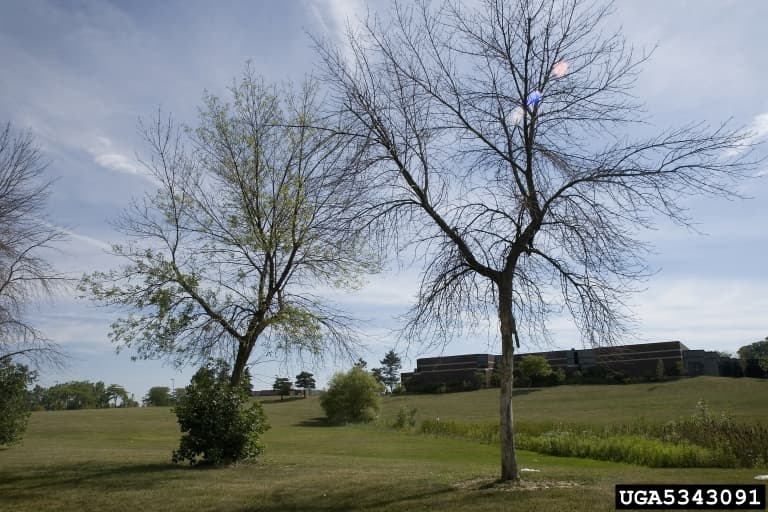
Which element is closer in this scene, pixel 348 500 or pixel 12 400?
pixel 348 500

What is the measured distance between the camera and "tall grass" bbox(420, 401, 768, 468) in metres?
16.9

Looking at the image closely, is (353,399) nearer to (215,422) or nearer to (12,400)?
(12,400)

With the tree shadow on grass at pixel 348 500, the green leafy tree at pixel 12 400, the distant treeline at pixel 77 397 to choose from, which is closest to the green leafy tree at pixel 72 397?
the distant treeline at pixel 77 397

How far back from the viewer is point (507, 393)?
445 inches

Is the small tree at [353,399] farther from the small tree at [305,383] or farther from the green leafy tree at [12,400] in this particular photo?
the small tree at [305,383]

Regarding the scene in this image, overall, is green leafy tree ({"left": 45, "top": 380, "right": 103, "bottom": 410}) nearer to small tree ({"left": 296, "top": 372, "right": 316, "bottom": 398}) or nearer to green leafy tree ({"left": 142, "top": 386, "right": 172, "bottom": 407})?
green leafy tree ({"left": 142, "top": 386, "right": 172, "bottom": 407})

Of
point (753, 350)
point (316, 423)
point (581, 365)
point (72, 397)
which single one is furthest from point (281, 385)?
point (753, 350)

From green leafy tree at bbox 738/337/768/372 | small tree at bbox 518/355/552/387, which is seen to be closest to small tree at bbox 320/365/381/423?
small tree at bbox 518/355/552/387

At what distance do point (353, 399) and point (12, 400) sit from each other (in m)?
38.1

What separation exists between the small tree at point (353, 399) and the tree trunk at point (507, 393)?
5090cm

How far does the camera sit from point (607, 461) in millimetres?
22031

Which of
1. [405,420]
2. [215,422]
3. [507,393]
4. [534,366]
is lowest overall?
[405,420]

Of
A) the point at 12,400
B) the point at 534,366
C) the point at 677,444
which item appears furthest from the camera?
the point at 534,366

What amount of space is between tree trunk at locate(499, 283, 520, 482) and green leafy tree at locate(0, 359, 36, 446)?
75.9 feet
